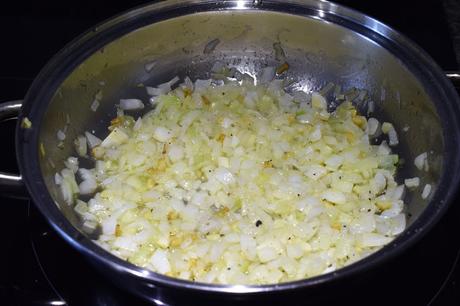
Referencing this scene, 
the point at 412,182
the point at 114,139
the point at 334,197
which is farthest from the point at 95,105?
the point at 412,182

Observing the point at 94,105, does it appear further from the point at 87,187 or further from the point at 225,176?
the point at 225,176

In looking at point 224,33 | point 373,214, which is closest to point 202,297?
point 373,214

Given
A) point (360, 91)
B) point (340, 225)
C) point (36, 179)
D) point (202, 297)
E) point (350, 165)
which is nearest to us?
point (202, 297)

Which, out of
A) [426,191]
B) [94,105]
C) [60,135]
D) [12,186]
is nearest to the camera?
[12,186]

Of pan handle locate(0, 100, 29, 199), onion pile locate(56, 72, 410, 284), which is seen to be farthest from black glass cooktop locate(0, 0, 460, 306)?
pan handle locate(0, 100, 29, 199)

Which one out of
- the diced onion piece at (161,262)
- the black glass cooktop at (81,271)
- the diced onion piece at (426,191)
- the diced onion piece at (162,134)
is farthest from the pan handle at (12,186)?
the diced onion piece at (426,191)

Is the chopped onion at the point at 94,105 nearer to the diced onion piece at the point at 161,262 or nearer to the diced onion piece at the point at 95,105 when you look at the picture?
the diced onion piece at the point at 95,105

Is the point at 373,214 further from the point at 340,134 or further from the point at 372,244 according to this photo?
the point at 340,134

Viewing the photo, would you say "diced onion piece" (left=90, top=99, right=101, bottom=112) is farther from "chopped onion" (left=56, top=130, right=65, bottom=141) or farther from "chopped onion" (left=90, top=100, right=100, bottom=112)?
"chopped onion" (left=56, top=130, right=65, bottom=141)
